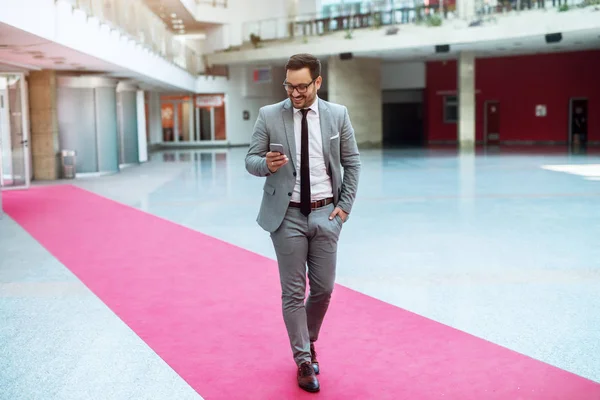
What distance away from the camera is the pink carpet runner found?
3.96 m

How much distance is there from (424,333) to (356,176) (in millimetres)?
1452

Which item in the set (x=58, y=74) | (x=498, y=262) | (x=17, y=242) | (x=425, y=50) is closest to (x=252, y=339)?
(x=498, y=262)

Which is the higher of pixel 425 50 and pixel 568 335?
pixel 425 50

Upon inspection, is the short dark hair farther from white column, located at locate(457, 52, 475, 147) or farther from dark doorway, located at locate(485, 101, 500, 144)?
dark doorway, located at locate(485, 101, 500, 144)

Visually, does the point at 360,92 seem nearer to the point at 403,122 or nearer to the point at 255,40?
the point at 255,40

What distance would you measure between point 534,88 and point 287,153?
38.7 meters

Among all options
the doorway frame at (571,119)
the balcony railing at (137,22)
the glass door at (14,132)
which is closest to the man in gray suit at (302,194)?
the balcony railing at (137,22)

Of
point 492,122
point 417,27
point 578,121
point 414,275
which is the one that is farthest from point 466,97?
point 414,275

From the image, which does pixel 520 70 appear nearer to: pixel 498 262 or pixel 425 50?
pixel 425 50

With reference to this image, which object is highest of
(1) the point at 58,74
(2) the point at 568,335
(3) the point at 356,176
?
(1) the point at 58,74

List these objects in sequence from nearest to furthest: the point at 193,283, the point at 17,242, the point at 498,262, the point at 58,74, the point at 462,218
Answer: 1. the point at 193,283
2. the point at 498,262
3. the point at 17,242
4. the point at 462,218
5. the point at 58,74

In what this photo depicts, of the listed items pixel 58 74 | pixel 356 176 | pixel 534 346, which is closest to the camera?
pixel 356 176

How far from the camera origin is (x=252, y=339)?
4.91 metres

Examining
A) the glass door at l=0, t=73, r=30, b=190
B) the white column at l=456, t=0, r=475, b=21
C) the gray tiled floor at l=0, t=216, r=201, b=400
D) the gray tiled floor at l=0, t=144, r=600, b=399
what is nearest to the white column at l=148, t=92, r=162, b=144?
the white column at l=456, t=0, r=475, b=21
